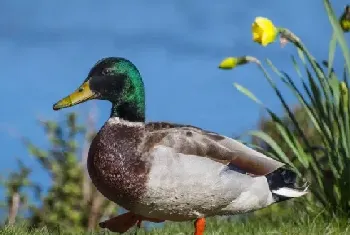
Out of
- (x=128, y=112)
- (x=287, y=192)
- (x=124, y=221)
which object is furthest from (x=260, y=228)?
(x=128, y=112)

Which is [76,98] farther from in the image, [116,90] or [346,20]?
[346,20]

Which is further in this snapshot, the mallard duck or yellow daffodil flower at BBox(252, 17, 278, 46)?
yellow daffodil flower at BBox(252, 17, 278, 46)

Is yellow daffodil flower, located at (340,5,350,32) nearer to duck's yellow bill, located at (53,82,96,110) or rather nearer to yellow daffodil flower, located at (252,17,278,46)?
yellow daffodil flower, located at (252,17,278,46)

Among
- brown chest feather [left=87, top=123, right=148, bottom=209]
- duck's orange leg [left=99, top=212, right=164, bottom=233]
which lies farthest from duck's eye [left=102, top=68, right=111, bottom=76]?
duck's orange leg [left=99, top=212, right=164, bottom=233]

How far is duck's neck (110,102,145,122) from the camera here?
4.52 meters

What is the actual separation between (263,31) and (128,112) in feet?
5.09

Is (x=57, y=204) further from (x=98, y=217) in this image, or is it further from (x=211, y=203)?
(x=211, y=203)

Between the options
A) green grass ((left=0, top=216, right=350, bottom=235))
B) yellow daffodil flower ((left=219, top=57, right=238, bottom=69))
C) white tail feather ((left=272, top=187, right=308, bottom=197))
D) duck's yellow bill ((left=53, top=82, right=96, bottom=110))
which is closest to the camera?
duck's yellow bill ((left=53, top=82, right=96, bottom=110))

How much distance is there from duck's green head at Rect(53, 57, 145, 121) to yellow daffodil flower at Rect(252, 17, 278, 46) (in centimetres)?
140

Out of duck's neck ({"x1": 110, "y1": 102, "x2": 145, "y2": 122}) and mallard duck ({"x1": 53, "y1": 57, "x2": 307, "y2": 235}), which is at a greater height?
duck's neck ({"x1": 110, "y1": 102, "x2": 145, "y2": 122})

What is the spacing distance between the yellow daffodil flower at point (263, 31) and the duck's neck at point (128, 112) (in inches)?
57.3

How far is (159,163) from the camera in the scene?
4.21 metres

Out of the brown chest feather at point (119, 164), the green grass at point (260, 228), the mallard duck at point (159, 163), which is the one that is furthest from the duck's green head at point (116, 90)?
the green grass at point (260, 228)

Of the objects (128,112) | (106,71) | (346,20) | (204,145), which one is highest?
(106,71)
